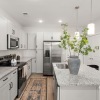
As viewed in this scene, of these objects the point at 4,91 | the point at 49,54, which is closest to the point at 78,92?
the point at 4,91

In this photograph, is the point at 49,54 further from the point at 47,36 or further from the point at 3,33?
the point at 3,33

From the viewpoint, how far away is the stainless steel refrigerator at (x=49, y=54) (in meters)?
6.44

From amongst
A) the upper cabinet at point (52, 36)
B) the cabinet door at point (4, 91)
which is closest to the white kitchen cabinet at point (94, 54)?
the upper cabinet at point (52, 36)

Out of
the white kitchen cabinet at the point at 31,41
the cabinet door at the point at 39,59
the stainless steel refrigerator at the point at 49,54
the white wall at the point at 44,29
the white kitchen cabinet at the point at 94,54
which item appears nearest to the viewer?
the white kitchen cabinet at the point at 94,54

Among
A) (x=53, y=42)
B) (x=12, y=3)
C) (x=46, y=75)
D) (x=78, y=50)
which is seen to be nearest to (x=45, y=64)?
(x=46, y=75)

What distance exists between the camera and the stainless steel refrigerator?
644 centimetres

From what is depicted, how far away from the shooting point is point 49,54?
6.45 metres

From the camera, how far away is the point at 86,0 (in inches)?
127

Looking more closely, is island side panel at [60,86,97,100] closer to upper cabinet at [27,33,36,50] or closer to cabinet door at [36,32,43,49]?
cabinet door at [36,32,43,49]

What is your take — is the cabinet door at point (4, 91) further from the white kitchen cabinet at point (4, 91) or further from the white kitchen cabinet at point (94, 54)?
the white kitchen cabinet at point (94, 54)

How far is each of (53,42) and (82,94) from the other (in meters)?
4.51

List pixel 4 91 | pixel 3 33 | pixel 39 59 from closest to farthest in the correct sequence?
pixel 4 91
pixel 3 33
pixel 39 59

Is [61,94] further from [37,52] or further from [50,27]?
[50,27]

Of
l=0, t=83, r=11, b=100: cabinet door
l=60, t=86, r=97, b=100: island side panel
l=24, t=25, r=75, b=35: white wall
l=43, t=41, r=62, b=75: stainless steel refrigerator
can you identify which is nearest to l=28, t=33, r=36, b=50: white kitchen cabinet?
l=24, t=25, r=75, b=35: white wall
